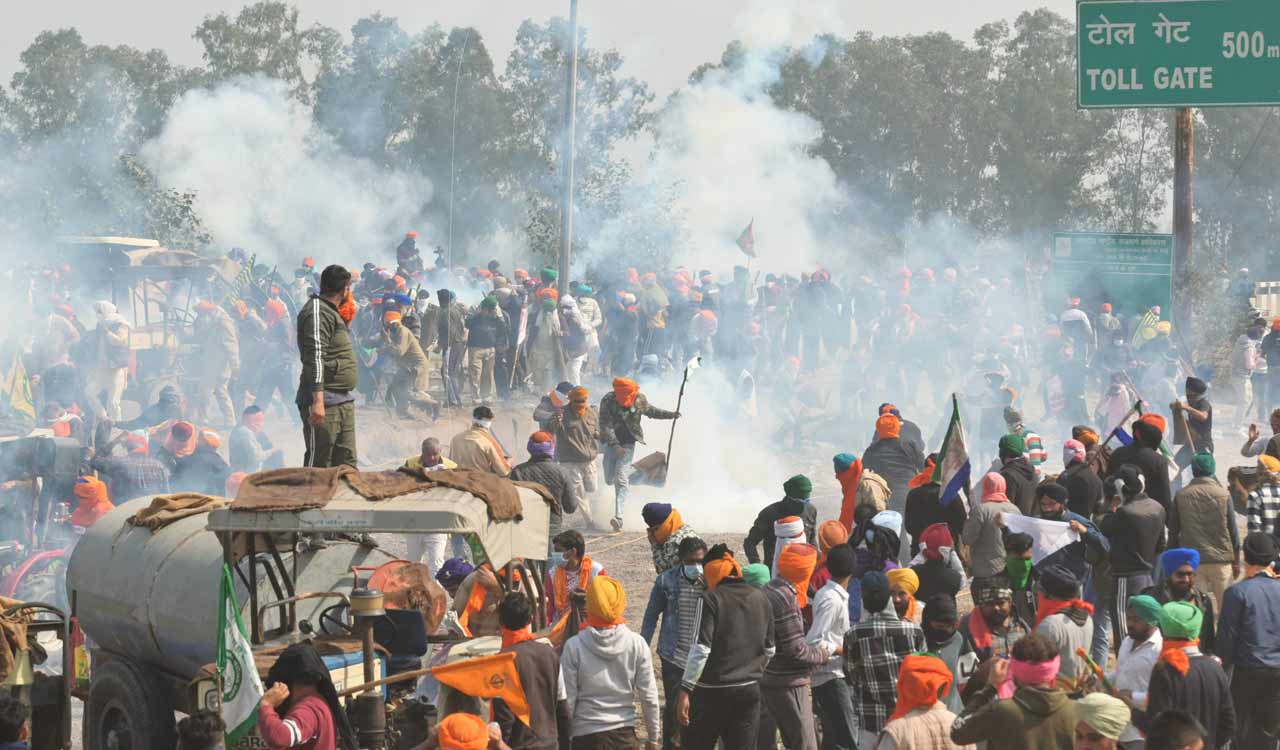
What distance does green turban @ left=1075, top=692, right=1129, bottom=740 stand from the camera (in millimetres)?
6551

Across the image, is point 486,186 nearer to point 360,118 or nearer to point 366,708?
point 360,118

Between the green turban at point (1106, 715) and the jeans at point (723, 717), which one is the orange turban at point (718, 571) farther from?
the green turban at point (1106, 715)

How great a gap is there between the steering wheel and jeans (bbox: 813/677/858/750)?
2465 mm

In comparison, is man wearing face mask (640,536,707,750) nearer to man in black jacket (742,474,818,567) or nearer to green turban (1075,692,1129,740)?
man in black jacket (742,474,818,567)

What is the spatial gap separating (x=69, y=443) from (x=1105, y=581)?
861cm

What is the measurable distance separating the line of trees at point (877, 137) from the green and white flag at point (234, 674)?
40.4 m

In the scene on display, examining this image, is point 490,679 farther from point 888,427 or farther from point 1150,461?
point 888,427

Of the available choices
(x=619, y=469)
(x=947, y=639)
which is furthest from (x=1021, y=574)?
(x=619, y=469)

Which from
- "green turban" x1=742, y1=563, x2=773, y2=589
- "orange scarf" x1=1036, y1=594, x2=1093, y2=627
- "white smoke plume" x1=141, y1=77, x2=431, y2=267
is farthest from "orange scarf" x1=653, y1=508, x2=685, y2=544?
"white smoke plume" x1=141, y1=77, x2=431, y2=267

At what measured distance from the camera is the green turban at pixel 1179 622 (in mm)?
8031

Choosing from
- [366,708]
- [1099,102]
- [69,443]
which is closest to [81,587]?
[366,708]

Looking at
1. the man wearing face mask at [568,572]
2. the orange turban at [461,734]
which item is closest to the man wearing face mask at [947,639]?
the man wearing face mask at [568,572]

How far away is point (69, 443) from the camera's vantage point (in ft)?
49.0

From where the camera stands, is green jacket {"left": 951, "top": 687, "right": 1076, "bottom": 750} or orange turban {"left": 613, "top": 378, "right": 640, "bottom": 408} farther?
orange turban {"left": 613, "top": 378, "right": 640, "bottom": 408}
